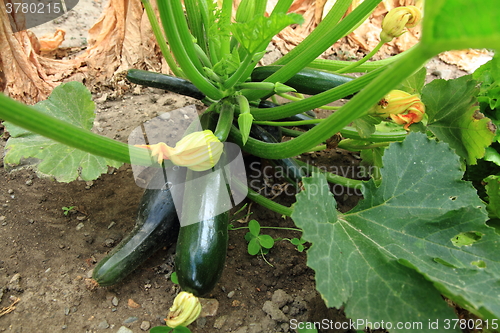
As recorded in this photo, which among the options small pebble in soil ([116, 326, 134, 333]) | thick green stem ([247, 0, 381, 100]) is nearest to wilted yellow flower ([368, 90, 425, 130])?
thick green stem ([247, 0, 381, 100])

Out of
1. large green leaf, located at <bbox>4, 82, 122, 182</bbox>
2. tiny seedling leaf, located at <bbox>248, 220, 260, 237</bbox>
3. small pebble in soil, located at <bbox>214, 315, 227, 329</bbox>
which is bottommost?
small pebble in soil, located at <bbox>214, 315, 227, 329</bbox>

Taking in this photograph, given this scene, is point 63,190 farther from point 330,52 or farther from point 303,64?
point 330,52

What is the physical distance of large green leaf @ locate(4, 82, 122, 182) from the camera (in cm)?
125

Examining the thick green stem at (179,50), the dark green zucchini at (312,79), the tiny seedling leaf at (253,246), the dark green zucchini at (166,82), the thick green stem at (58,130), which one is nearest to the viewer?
the thick green stem at (58,130)

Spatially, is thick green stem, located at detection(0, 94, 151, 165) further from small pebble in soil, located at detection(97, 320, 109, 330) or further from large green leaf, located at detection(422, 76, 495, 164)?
large green leaf, located at detection(422, 76, 495, 164)

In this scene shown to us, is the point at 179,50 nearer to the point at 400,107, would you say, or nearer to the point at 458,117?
the point at 400,107

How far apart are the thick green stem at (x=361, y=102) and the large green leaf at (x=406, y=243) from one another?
126mm

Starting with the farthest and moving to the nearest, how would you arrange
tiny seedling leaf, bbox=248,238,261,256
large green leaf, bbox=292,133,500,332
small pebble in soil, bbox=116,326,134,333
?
tiny seedling leaf, bbox=248,238,261,256
small pebble in soil, bbox=116,326,134,333
large green leaf, bbox=292,133,500,332

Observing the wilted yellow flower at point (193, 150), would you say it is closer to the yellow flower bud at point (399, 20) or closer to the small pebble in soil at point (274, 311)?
the small pebble in soil at point (274, 311)

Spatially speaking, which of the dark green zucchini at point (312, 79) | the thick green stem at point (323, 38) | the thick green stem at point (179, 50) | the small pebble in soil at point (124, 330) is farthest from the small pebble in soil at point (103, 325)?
the dark green zucchini at point (312, 79)

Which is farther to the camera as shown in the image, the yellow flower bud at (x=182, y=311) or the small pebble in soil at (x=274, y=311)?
the small pebble in soil at (x=274, y=311)

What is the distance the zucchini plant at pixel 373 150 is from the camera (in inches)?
27.2

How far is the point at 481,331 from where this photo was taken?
1041mm

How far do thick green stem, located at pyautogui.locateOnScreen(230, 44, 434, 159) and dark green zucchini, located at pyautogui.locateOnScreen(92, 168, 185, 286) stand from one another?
1.42ft
